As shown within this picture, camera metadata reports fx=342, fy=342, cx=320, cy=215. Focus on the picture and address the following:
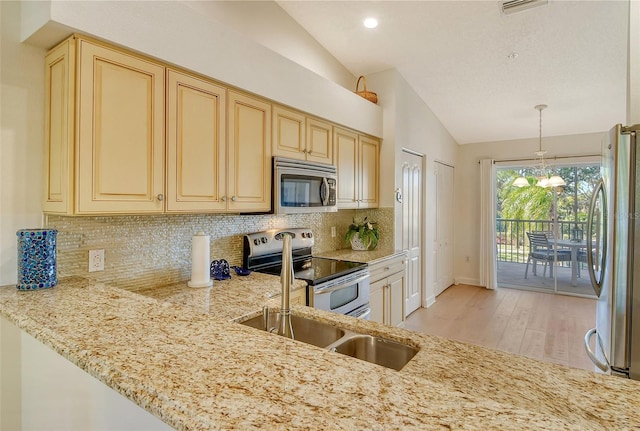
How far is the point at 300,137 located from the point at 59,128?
156 cm

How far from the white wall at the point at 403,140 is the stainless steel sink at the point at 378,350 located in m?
2.55

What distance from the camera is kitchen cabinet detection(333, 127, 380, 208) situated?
3193mm

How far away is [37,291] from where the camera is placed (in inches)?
58.0

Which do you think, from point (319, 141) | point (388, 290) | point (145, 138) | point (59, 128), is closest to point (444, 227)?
point (388, 290)

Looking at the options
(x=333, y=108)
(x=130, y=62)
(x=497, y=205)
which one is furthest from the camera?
(x=497, y=205)

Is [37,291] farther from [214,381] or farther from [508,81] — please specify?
[508,81]

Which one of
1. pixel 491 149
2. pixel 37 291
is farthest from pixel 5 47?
pixel 491 149

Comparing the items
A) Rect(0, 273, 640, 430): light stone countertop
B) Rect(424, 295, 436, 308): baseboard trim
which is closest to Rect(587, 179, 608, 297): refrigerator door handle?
Rect(0, 273, 640, 430): light stone countertop

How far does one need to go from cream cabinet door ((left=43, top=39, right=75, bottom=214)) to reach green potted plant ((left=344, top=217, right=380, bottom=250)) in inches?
105

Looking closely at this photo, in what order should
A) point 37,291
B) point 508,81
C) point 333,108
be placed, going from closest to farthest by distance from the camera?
point 37,291, point 333,108, point 508,81

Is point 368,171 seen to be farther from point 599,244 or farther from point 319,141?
point 599,244

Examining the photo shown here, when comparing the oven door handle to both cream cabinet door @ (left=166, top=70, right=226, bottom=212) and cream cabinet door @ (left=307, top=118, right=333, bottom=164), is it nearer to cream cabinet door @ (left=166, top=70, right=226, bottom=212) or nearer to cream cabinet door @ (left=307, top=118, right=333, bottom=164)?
cream cabinet door @ (left=166, top=70, right=226, bottom=212)

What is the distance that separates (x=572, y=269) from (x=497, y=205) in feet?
4.85

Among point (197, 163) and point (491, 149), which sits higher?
point (491, 149)
